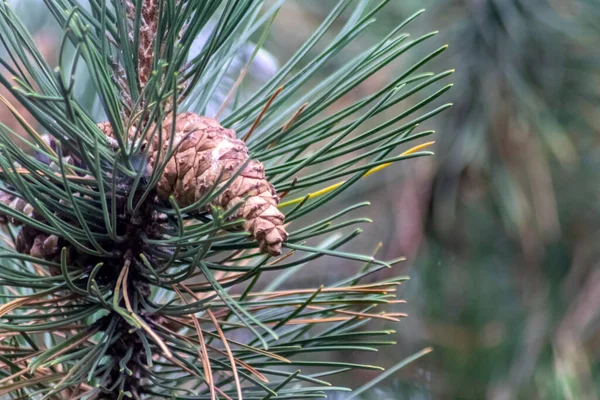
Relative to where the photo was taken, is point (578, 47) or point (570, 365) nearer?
point (570, 365)

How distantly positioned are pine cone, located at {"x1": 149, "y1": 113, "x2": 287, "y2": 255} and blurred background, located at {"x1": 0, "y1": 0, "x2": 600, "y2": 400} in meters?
0.80

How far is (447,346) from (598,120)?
0.53 meters

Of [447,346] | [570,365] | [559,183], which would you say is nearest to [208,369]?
[570,365]

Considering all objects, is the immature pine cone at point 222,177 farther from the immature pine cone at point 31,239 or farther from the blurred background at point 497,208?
the blurred background at point 497,208

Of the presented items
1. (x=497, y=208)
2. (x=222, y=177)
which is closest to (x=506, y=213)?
(x=497, y=208)

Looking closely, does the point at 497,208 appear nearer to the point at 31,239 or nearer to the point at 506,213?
the point at 506,213

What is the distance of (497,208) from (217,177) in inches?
42.1

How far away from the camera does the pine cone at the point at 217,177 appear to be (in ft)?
1.43

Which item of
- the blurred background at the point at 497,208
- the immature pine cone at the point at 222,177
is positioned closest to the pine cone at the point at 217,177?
the immature pine cone at the point at 222,177

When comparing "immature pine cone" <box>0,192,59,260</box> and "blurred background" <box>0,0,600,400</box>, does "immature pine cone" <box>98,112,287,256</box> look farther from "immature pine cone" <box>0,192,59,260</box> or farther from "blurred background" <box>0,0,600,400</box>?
"blurred background" <box>0,0,600,400</box>

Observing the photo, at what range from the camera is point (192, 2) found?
1.68ft

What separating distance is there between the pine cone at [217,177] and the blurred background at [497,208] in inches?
31.5

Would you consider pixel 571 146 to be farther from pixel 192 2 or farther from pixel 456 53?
pixel 192 2

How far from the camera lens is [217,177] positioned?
0.45m
